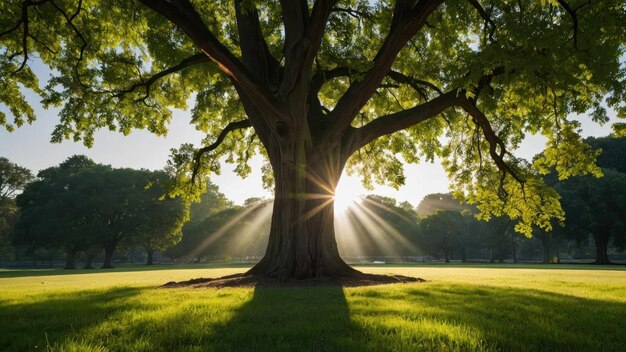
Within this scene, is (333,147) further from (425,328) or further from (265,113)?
(425,328)

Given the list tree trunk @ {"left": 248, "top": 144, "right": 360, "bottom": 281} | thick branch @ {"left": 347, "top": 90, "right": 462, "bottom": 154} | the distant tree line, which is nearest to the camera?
tree trunk @ {"left": 248, "top": 144, "right": 360, "bottom": 281}

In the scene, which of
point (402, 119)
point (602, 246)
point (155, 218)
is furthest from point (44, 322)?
point (602, 246)

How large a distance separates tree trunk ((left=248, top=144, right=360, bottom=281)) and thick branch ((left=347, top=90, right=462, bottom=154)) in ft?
4.20

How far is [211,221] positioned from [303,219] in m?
59.5

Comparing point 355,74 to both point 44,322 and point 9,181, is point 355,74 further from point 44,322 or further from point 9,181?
point 9,181

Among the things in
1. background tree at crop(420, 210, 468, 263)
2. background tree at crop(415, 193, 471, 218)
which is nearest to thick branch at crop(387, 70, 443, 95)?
background tree at crop(420, 210, 468, 263)

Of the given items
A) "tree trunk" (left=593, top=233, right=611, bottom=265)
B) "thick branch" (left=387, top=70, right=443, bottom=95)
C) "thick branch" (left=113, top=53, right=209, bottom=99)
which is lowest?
"tree trunk" (left=593, top=233, right=611, bottom=265)

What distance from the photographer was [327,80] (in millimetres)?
15453

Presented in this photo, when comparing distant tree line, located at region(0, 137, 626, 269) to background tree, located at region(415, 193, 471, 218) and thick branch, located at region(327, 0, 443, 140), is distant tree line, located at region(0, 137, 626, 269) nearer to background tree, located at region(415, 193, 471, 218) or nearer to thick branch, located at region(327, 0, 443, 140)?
thick branch, located at region(327, 0, 443, 140)

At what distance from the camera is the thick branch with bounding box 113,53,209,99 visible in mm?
13383

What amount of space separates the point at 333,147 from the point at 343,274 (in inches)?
165

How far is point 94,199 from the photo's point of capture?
5069cm

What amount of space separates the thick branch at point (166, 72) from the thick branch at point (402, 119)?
5994 millimetres

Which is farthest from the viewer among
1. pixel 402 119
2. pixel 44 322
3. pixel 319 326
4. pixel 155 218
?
pixel 155 218
